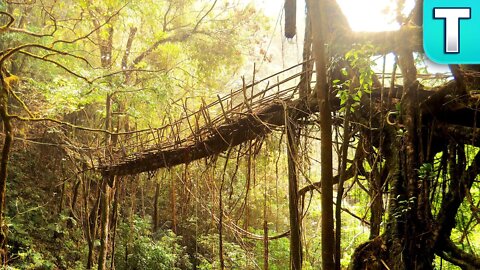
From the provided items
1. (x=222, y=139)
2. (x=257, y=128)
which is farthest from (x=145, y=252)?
(x=257, y=128)

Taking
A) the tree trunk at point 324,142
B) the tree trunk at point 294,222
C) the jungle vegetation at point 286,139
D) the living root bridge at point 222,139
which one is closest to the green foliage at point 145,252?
the jungle vegetation at point 286,139

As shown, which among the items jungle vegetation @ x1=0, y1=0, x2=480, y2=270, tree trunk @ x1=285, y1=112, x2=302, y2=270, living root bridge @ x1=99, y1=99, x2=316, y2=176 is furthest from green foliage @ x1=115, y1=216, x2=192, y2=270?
tree trunk @ x1=285, y1=112, x2=302, y2=270

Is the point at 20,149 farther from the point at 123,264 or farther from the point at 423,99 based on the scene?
the point at 423,99

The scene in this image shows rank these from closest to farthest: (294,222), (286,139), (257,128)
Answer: (286,139) → (294,222) → (257,128)

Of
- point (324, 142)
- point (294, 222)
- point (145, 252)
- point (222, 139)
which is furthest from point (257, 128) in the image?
point (145, 252)

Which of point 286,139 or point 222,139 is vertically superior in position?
point 222,139

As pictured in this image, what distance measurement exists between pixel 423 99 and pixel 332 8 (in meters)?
0.73

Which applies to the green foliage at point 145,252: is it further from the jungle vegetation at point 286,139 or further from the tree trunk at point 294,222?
the tree trunk at point 294,222

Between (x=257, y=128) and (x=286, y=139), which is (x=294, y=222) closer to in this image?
(x=286, y=139)

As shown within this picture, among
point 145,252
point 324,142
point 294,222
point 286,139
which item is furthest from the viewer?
point 145,252

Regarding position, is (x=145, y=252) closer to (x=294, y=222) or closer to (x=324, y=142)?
(x=294, y=222)

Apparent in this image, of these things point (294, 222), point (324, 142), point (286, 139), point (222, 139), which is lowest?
point (294, 222)

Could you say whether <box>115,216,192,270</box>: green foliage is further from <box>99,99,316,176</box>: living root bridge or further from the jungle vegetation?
<box>99,99,316,176</box>: living root bridge

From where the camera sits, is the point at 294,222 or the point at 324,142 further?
the point at 294,222
